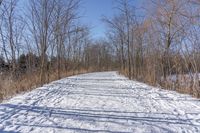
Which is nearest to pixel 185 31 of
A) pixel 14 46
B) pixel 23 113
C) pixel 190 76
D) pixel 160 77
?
pixel 190 76

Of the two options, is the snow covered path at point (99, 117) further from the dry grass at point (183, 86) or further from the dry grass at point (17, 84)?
the dry grass at point (17, 84)

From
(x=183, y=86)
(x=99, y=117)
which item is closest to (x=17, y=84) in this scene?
(x=99, y=117)

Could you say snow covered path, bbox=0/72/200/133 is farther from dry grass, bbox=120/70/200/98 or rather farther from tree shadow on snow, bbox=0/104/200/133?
dry grass, bbox=120/70/200/98

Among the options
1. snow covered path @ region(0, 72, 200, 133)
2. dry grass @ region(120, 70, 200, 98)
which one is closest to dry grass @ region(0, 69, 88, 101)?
snow covered path @ region(0, 72, 200, 133)

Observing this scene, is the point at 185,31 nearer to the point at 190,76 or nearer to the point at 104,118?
the point at 190,76

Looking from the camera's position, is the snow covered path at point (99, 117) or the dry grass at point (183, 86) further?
the dry grass at point (183, 86)

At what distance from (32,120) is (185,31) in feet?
26.7

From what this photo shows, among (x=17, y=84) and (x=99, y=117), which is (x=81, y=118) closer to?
(x=99, y=117)

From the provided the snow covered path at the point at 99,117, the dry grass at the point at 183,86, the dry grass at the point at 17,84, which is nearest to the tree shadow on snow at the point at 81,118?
the snow covered path at the point at 99,117

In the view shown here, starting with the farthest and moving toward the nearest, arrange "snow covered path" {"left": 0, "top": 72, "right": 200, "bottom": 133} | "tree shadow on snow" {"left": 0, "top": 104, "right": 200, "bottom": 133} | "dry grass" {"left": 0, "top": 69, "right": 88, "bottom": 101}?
1. "dry grass" {"left": 0, "top": 69, "right": 88, "bottom": 101}
2. "tree shadow on snow" {"left": 0, "top": 104, "right": 200, "bottom": 133}
3. "snow covered path" {"left": 0, "top": 72, "right": 200, "bottom": 133}

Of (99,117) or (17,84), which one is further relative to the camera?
(17,84)

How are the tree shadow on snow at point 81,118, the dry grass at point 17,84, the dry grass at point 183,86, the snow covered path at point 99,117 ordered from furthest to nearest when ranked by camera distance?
the dry grass at point 17,84 → the dry grass at point 183,86 → the tree shadow on snow at point 81,118 → the snow covered path at point 99,117

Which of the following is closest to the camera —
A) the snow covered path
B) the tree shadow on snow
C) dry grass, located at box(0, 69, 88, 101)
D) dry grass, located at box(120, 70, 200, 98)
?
the snow covered path

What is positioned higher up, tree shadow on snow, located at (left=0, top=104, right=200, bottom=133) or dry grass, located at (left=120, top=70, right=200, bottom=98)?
dry grass, located at (left=120, top=70, right=200, bottom=98)
